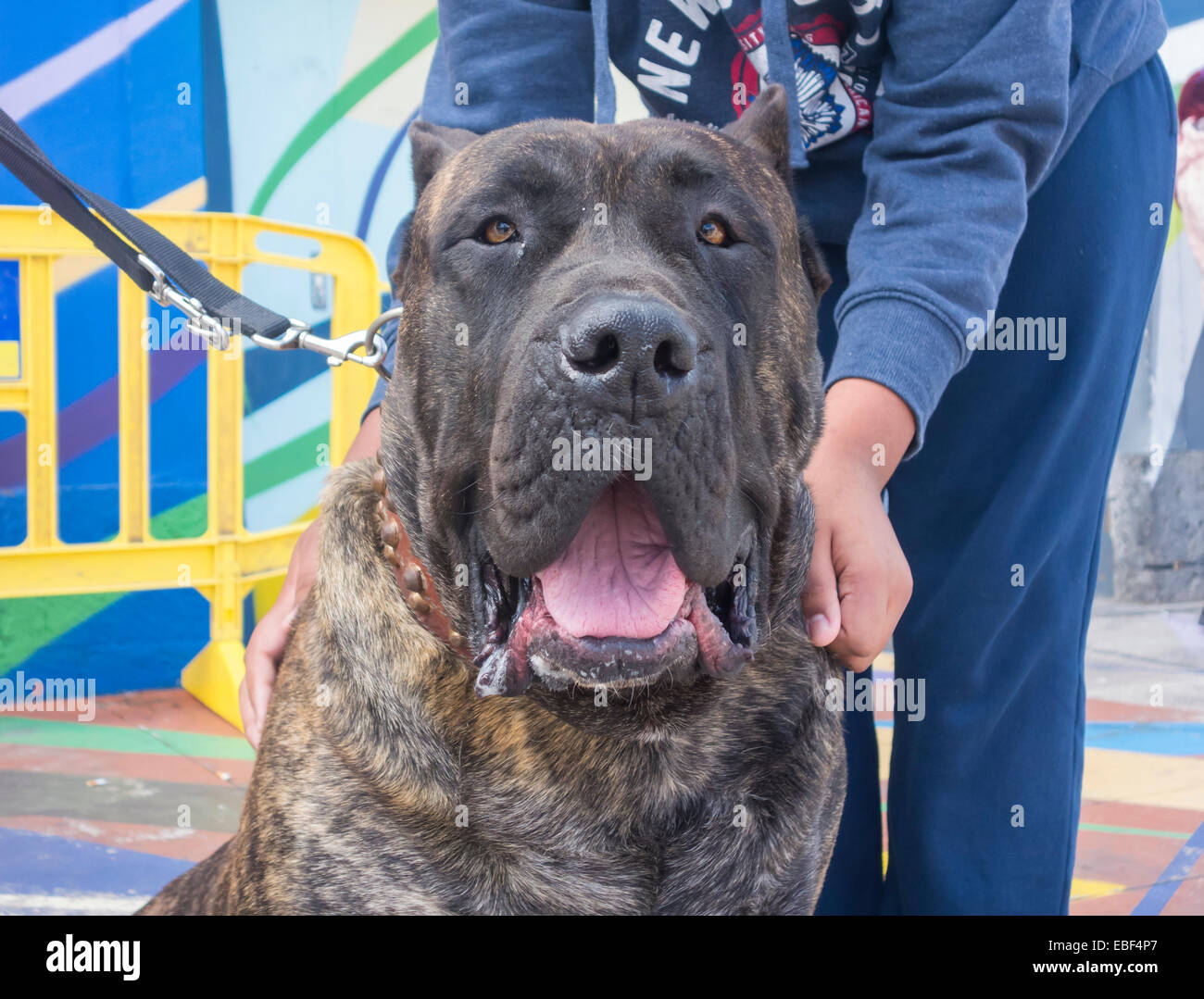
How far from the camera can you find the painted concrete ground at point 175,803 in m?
2.94

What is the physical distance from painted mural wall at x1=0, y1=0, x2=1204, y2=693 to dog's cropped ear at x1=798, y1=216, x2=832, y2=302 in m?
3.32

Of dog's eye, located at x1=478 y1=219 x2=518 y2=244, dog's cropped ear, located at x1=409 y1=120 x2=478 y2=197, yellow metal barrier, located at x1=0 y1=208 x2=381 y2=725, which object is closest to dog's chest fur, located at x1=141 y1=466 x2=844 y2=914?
dog's eye, located at x1=478 y1=219 x2=518 y2=244

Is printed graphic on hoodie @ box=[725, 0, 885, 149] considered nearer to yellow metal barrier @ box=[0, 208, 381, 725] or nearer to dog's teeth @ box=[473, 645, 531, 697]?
dog's teeth @ box=[473, 645, 531, 697]

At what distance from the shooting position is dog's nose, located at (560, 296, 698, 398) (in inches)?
52.6

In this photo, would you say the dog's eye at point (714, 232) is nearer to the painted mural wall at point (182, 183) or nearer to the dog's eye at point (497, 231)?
the dog's eye at point (497, 231)

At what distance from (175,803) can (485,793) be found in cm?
223

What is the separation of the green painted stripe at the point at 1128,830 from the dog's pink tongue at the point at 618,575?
2.74 metres

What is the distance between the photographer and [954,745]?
2.30m

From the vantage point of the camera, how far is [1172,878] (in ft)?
10.4

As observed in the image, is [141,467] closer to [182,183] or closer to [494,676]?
[182,183]

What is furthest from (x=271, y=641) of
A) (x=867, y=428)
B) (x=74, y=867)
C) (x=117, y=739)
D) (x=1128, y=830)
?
(x=1128, y=830)

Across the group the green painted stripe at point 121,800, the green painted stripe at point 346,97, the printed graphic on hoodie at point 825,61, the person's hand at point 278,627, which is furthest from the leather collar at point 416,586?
the green painted stripe at point 346,97
